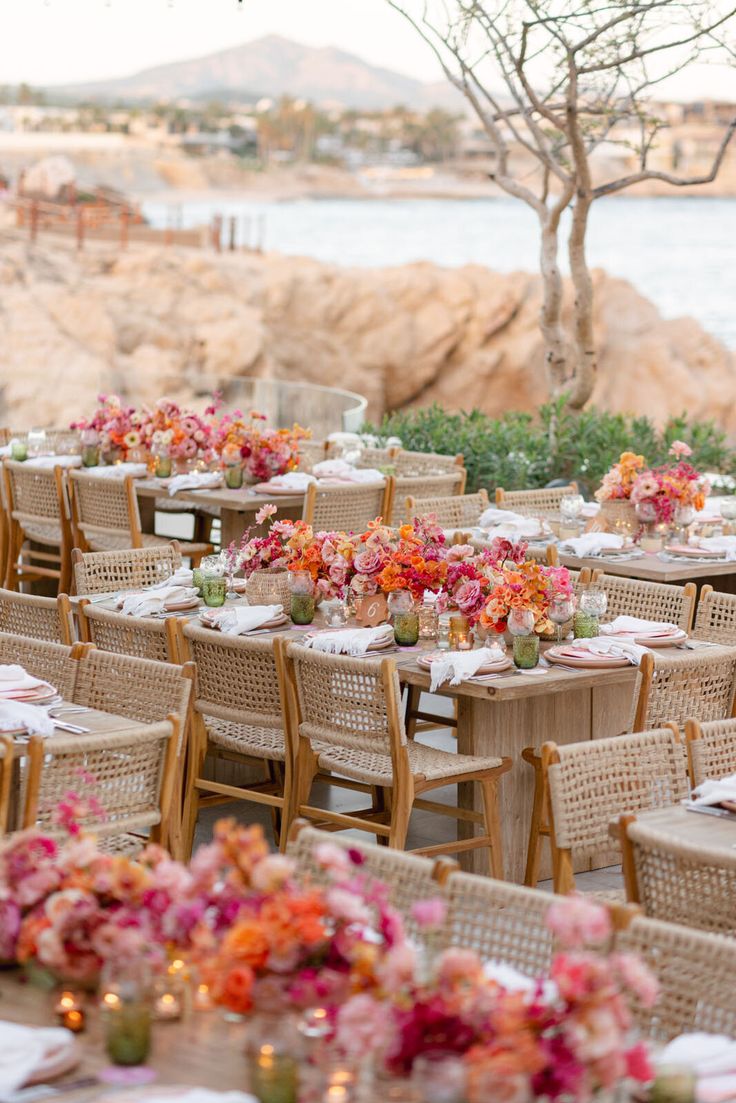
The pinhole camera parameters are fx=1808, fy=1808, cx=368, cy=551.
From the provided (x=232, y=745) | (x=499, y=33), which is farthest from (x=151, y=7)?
(x=232, y=745)

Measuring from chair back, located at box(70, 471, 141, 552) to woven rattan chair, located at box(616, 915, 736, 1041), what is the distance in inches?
232

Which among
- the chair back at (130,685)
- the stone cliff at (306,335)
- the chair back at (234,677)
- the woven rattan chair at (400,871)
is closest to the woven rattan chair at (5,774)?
the chair back at (130,685)

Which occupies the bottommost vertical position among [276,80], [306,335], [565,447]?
[306,335]

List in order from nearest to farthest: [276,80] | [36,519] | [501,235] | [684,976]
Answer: [684,976] < [36,519] < [276,80] < [501,235]

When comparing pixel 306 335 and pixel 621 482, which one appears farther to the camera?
pixel 306 335

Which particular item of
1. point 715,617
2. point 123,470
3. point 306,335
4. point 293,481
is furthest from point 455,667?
point 306,335

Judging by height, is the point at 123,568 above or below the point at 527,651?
below

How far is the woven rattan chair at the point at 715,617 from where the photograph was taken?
20.6 feet

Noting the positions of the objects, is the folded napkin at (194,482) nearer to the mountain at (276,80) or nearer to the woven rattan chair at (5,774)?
the woven rattan chair at (5,774)

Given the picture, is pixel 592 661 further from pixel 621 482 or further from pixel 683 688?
pixel 621 482

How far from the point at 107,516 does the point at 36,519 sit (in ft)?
1.75

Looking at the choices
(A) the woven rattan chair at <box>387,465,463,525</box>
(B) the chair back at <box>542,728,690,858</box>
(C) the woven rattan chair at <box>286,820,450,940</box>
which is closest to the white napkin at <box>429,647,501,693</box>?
(B) the chair back at <box>542,728,690,858</box>

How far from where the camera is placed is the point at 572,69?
10148 mm

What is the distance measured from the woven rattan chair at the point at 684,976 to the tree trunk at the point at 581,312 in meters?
8.23
